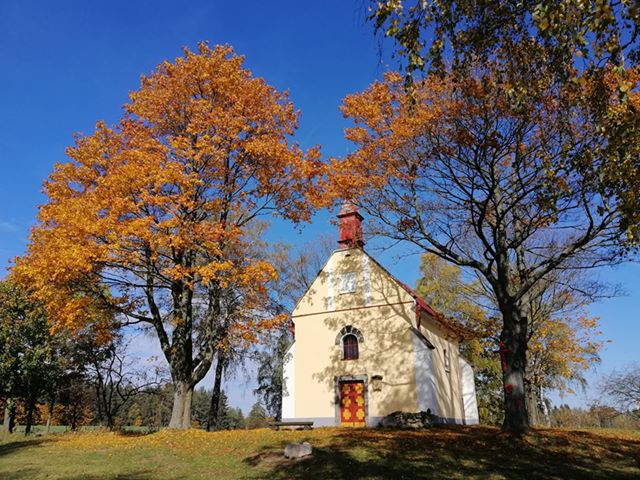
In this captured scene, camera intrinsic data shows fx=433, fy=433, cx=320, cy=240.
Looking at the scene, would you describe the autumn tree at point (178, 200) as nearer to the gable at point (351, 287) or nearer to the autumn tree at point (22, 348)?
the gable at point (351, 287)

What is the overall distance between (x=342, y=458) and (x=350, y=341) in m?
11.6

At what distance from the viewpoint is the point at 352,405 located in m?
21.5

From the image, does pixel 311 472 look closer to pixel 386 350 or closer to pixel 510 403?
pixel 510 403

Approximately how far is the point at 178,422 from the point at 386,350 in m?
10.0

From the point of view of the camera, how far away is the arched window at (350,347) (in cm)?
2231

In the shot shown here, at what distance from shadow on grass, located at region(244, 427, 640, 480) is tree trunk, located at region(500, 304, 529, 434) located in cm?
67

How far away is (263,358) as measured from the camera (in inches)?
1209

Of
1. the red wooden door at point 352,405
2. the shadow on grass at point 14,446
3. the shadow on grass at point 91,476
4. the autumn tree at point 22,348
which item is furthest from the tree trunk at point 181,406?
the autumn tree at point 22,348

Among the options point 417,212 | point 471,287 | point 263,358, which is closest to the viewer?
point 417,212

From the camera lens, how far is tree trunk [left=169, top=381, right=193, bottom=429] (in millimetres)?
18062

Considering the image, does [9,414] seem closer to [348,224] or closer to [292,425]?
[292,425]

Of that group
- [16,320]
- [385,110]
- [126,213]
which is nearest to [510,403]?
[385,110]

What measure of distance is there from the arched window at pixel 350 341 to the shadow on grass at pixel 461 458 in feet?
26.0

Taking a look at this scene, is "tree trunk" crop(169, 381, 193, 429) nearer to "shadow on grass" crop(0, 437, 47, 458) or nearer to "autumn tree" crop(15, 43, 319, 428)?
"autumn tree" crop(15, 43, 319, 428)
